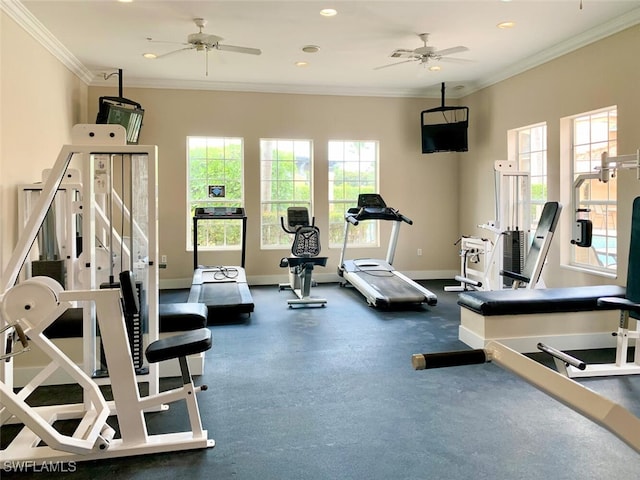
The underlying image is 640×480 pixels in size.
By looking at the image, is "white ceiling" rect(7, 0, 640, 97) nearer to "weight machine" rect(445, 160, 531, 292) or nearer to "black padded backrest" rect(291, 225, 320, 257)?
"weight machine" rect(445, 160, 531, 292)

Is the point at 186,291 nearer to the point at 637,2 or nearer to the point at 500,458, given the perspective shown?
the point at 500,458

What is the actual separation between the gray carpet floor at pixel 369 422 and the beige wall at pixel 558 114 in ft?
7.02

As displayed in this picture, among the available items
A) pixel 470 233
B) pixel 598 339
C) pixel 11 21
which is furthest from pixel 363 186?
pixel 11 21

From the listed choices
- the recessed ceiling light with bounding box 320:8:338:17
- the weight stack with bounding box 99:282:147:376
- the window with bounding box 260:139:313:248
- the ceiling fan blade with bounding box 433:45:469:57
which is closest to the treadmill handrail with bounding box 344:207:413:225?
the window with bounding box 260:139:313:248

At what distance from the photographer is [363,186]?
26.5 feet

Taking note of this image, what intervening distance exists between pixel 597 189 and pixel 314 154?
411 cm

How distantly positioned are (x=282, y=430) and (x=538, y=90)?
5.36m

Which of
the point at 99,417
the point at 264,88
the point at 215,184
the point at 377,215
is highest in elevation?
the point at 264,88

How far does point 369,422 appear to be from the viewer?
9.37 feet

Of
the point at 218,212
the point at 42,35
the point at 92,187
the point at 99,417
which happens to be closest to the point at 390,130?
the point at 218,212

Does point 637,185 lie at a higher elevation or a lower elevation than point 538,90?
lower

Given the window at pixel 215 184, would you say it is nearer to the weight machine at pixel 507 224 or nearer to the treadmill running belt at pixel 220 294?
the treadmill running belt at pixel 220 294

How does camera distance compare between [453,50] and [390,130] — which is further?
[390,130]

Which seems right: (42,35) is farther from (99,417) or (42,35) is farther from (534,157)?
(534,157)
